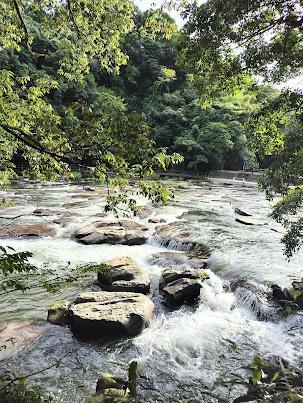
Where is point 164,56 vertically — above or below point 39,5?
above

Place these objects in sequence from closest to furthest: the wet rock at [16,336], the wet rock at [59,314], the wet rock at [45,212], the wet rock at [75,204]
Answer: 1. the wet rock at [16,336]
2. the wet rock at [59,314]
3. the wet rock at [45,212]
4. the wet rock at [75,204]

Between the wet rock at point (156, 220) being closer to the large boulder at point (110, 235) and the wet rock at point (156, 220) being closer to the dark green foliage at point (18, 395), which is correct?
the large boulder at point (110, 235)

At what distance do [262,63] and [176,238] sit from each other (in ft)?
22.2

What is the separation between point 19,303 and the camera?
7363 mm

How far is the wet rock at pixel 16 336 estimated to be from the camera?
5.55 m

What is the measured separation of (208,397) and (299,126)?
557 cm

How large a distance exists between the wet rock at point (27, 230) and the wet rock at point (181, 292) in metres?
6.55

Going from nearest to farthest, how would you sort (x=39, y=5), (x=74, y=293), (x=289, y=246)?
1. (x=39, y=5)
2. (x=289, y=246)
3. (x=74, y=293)

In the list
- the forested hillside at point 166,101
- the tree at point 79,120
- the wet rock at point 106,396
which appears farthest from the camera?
the forested hillside at point 166,101

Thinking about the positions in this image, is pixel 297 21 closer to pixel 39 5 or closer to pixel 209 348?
pixel 39 5

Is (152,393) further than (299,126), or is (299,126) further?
(299,126)

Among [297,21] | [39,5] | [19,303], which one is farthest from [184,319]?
[39,5]

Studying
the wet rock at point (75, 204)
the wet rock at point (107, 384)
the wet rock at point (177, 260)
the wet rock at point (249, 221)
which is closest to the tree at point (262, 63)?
the wet rock at point (177, 260)

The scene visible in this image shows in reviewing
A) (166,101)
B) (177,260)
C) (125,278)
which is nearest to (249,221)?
(177,260)
